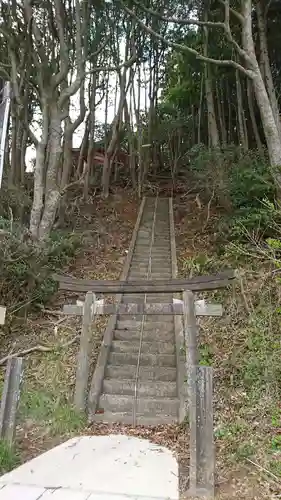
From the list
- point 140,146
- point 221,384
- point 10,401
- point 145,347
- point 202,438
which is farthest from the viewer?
point 140,146

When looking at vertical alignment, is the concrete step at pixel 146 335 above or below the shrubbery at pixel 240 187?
below

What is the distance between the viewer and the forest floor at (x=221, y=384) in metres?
4.20

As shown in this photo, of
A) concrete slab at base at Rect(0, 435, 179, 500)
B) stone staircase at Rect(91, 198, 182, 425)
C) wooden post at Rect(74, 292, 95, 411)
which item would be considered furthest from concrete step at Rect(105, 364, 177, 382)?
concrete slab at base at Rect(0, 435, 179, 500)

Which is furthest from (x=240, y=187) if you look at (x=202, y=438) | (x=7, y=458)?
(x=7, y=458)

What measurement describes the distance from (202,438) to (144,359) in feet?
8.48

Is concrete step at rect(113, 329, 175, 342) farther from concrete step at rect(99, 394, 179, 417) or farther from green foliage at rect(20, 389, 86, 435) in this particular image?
green foliage at rect(20, 389, 86, 435)

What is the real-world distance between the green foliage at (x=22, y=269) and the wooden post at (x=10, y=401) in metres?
2.84

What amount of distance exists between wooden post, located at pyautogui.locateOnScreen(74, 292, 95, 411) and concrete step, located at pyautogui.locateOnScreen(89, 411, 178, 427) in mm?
252

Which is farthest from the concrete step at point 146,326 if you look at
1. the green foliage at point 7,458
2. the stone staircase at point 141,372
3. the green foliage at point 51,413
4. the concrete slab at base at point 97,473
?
the green foliage at point 7,458

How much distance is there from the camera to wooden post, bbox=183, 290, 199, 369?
5.38 meters

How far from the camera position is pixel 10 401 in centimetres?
450

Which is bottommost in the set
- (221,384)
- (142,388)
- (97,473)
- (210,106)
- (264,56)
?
(97,473)

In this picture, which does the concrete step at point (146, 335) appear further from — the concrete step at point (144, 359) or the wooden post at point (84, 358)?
the wooden post at point (84, 358)

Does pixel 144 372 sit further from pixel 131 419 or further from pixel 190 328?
pixel 190 328
